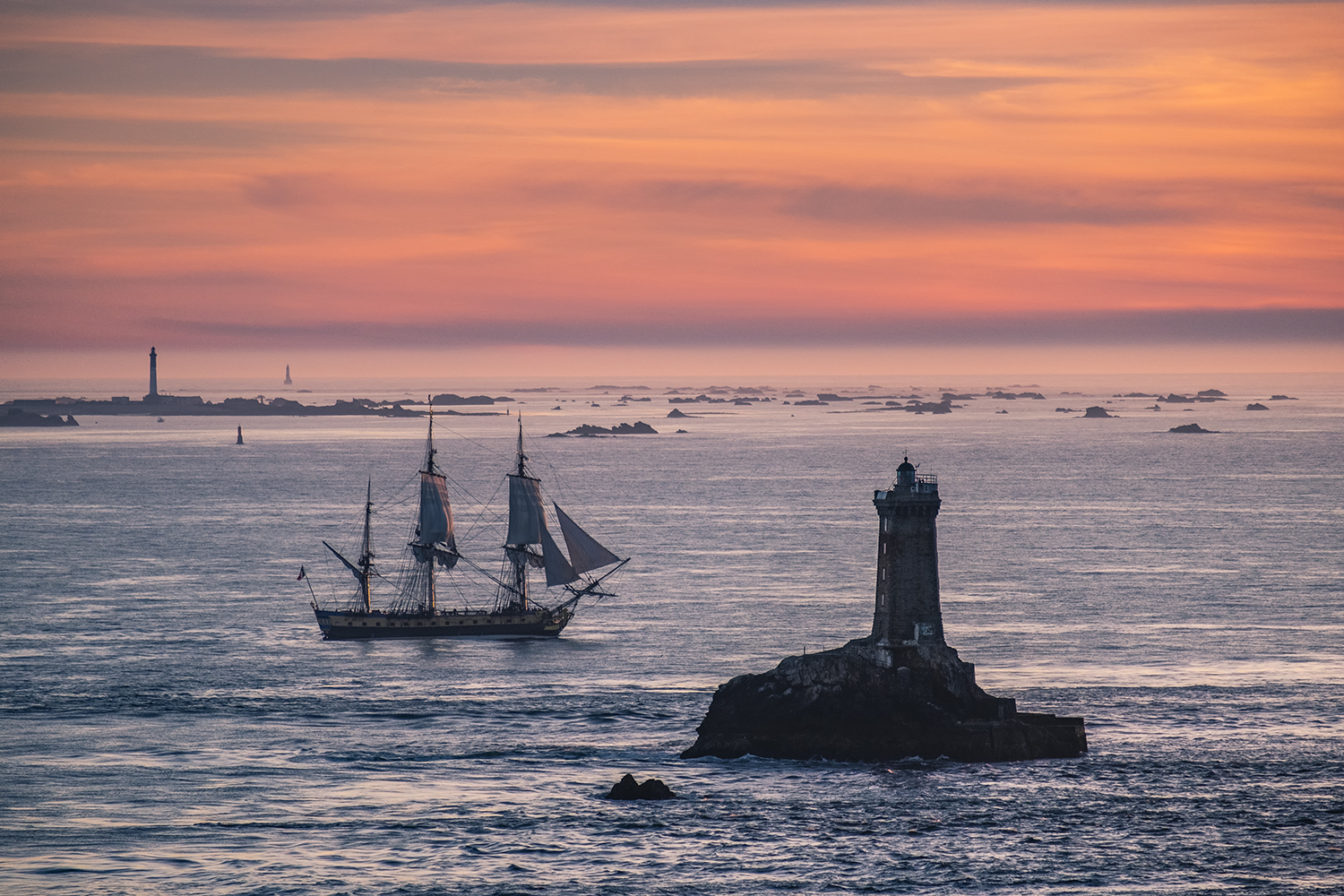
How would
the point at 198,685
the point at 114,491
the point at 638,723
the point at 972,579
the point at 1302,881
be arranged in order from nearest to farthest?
1. the point at 1302,881
2. the point at 638,723
3. the point at 198,685
4. the point at 972,579
5. the point at 114,491

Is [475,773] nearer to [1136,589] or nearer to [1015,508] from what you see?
[1136,589]

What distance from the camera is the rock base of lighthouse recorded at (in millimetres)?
59906

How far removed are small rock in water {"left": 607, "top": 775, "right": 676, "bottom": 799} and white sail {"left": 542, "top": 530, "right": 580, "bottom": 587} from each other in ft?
136

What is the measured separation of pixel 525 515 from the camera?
333 ft

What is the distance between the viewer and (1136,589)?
105m

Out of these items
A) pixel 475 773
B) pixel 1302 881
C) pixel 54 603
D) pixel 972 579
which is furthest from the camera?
pixel 972 579

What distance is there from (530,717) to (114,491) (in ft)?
454

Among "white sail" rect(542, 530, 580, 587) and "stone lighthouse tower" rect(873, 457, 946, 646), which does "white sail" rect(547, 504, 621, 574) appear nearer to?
"white sail" rect(542, 530, 580, 587)

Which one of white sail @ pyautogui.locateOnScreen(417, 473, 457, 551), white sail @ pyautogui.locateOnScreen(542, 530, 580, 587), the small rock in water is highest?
white sail @ pyautogui.locateOnScreen(417, 473, 457, 551)

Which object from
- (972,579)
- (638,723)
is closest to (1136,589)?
(972,579)

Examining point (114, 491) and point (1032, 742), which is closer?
point (1032, 742)

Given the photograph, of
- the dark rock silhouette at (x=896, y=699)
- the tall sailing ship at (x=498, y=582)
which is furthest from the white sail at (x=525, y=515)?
the dark rock silhouette at (x=896, y=699)

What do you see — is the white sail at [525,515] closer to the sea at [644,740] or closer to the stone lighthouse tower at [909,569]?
the sea at [644,740]

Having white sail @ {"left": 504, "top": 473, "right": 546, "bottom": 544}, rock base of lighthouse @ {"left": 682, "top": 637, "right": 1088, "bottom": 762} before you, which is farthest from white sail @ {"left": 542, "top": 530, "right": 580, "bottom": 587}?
rock base of lighthouse @ {"left": 682, "top": 637, "right": 1088, "bottom": 762}
